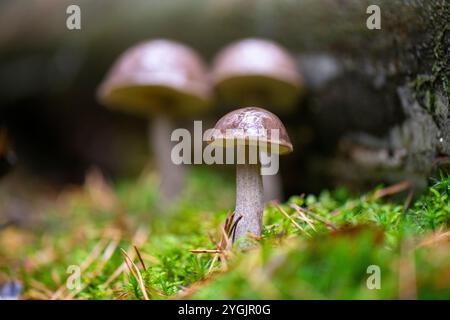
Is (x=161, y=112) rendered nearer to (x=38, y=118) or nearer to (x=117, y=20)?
(x=117, y=20)

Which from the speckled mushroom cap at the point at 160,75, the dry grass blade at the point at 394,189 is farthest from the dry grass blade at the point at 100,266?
the dry grass blade at the point at 394,189

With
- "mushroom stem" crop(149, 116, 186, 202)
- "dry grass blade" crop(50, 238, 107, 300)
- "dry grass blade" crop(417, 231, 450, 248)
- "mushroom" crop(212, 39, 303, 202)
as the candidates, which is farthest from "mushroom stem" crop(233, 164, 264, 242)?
"mushroom stem" crop(149, 116, 186, 202)

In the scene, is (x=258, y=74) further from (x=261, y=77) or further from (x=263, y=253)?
(x=263, y=253)

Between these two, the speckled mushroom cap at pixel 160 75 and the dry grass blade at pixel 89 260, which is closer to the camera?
the dry grass blade at pixel 89 260

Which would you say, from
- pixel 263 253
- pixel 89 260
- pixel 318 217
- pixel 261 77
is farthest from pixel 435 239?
pixel 261 77

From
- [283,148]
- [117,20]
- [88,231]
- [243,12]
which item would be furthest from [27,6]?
[283,148]

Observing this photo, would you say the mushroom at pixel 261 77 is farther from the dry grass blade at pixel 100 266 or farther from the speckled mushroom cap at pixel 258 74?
the dry grass blade at pixel 100 266
